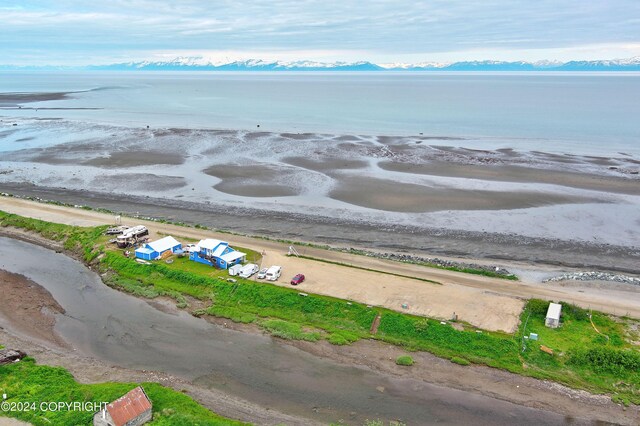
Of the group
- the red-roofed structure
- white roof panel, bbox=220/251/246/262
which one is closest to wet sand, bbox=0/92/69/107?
Result: white roof panel, bbox=220/251/246/262

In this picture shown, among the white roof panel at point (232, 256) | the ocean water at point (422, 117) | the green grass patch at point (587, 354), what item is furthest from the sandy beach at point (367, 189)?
the green grass patch at point (587, 354)

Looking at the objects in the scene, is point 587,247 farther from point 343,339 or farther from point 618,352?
point 343,339

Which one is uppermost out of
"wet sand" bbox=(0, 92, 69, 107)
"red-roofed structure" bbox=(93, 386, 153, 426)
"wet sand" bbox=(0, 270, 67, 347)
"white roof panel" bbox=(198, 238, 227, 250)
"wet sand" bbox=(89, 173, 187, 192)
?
"wet sand" bbox=(0, 92, 69, 107)

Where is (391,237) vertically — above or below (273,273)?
below

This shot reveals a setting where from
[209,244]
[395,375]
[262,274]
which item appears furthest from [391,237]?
[395,375]

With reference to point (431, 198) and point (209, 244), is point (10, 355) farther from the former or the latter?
point (431, 198)

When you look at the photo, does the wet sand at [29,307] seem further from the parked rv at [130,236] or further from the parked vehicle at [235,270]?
the parked vehicle at [235,270]

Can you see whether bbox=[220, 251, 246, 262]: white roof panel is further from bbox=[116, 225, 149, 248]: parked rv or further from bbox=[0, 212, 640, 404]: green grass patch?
bbox=[116, 225, 149, 248]: parked rv
